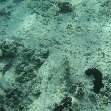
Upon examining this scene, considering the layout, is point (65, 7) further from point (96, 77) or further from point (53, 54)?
point (96, 77)

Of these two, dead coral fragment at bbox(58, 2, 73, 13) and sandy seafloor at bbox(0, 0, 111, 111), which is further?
dead coral fragment at bbox(58, 2, 73, 13)

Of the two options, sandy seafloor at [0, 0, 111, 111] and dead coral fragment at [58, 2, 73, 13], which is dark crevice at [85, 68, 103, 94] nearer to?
sandy seafloor at [0, 0, 111, 111]

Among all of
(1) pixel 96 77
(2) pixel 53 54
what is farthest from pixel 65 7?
(1) pixel 96 77

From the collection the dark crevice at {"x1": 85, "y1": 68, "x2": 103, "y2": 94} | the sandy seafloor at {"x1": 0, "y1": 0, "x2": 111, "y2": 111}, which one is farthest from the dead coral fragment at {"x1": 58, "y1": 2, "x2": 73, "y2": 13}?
the dark crevice at {"x1": 85, "y1": 68, "x2": 103, "y2": 94}

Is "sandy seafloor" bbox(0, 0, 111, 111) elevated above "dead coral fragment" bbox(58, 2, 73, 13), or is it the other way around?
"dead coral fragment" bbox(58, 2, 73, 13)

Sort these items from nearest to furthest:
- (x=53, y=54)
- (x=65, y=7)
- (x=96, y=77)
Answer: (x=96, y=77)
(x=53, y=54)
(x=65, y=7)

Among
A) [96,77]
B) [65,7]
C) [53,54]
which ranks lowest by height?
[96,77]
